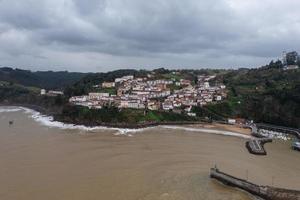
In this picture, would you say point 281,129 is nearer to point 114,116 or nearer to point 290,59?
point 114,116

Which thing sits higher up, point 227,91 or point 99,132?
point 227,91

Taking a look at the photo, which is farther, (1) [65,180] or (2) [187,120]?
(2) [187,120]

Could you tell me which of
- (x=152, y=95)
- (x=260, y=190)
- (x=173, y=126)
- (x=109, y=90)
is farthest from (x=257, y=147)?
(x=109, y=90)

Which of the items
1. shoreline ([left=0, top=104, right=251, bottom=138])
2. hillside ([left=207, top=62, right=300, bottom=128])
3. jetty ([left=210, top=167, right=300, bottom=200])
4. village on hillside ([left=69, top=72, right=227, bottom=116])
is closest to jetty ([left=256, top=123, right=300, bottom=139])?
hillside ([left=207, top=62, right=300, bottom=128])

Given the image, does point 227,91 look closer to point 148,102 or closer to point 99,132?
point 148,102

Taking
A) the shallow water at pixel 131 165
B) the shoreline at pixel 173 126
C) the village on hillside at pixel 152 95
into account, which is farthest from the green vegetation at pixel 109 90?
the shallow water at pixel 131 165

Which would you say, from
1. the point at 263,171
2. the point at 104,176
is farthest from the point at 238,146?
the point at 104,176

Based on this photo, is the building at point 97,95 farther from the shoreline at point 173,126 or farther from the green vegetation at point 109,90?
the shoreline at point 173,126

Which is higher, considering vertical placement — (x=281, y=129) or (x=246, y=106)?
(x=246, y=106)
